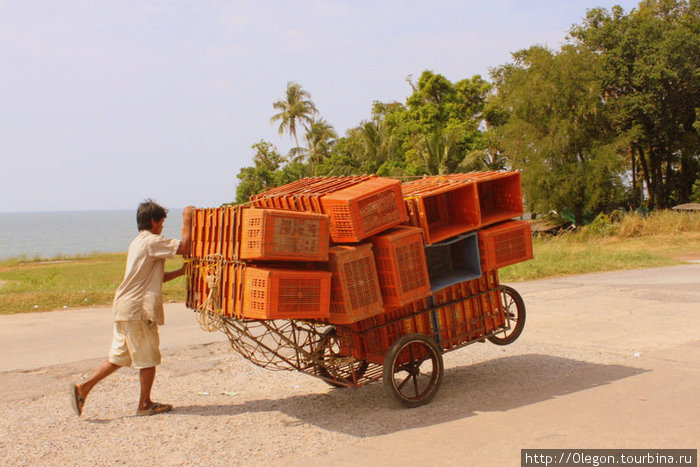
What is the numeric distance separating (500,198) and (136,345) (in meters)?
4.08

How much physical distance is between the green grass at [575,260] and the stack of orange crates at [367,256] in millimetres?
8778

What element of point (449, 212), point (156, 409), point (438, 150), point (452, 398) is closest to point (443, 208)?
point (449, 212)

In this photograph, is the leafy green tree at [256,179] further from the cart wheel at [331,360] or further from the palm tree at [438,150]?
the cart wheel at [331,360]

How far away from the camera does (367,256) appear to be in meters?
5.56

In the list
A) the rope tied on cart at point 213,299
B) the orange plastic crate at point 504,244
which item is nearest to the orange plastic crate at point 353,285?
the rope tied on cart at point 213,299

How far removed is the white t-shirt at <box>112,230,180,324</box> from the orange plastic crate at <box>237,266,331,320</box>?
3.22 feet

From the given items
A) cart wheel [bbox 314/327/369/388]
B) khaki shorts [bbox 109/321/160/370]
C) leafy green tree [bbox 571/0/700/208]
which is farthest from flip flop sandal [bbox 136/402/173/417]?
leafy green tree [bbox 571/0/700/208]

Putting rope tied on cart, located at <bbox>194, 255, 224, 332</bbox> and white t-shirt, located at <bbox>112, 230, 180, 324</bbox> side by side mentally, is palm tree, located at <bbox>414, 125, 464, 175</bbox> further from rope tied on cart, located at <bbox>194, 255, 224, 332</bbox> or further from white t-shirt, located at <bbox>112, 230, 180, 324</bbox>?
rope tied on cart, located at <bbox>194, 255, 224, 332</bbox>

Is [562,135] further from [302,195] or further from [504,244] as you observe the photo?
[302,195]

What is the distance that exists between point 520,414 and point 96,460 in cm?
348

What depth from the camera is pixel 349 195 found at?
552 cm

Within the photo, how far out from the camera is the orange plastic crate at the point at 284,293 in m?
4.98

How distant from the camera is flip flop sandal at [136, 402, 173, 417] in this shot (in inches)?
233

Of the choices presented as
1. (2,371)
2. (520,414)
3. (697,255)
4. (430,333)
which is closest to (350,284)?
(430,333)
